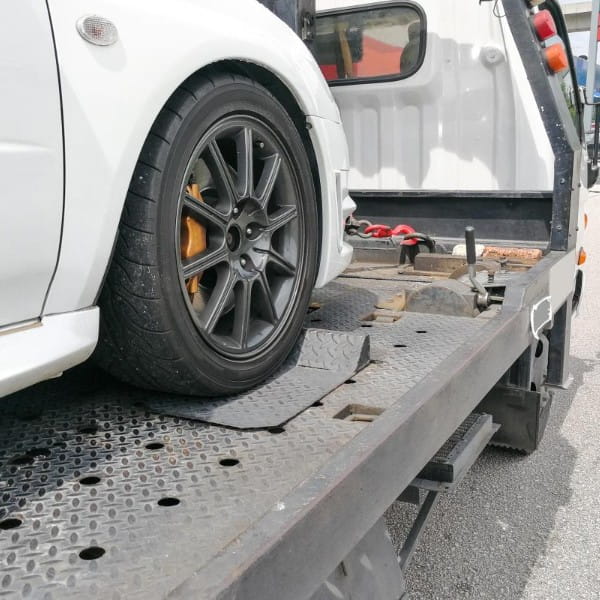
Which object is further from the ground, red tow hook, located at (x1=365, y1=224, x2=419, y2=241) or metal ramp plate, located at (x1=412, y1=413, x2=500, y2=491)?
red tow hook, located at (x1=365, y1=224, x2=419, y2=241)

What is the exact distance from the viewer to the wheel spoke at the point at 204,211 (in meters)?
1.64

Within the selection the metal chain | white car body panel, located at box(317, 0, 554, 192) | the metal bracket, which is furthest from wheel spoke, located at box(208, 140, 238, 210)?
white car body panel, located at box(317, 0, 554, 192)

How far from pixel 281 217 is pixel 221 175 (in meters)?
0.27

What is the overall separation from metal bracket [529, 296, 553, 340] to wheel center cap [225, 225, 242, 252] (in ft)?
4.03

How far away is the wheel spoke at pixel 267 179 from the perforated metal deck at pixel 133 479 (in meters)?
0.55

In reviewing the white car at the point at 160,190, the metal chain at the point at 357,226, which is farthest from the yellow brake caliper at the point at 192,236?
the metal chain at the point at 357,226

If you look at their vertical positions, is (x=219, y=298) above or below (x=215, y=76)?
below

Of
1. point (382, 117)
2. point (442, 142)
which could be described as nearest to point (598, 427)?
point (442, 142)

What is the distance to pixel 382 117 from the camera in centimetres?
417

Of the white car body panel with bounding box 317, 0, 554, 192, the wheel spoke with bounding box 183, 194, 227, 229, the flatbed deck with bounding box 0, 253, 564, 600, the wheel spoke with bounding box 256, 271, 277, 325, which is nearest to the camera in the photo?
the flatbed deck with bounding box 0, 253, 564, 600

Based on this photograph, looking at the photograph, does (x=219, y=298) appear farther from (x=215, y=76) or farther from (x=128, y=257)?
(x=215, y=76)

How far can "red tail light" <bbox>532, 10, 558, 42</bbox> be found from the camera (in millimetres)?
3016

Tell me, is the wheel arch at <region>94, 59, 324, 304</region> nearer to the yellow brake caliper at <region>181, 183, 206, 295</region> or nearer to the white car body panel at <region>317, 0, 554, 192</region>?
the yellow brake caliper at <region>181, 183, 206, 295</region>

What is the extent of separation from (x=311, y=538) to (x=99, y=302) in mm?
759
